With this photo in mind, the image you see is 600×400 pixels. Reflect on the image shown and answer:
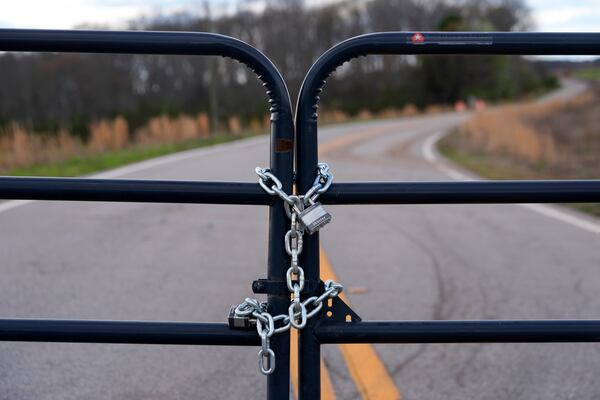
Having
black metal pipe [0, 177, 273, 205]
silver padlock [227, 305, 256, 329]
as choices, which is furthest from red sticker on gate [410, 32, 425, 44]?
silver padlock [227, 305, 256, 329]

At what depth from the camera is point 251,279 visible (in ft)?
19.9

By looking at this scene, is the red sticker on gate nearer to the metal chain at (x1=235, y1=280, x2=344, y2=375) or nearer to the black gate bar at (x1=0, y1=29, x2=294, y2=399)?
the black gate bar at (x1=0, y1=29, x2=294, y2=399)

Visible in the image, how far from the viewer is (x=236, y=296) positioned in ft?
17.7

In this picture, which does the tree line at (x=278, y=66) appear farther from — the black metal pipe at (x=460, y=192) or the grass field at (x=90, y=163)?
the black metal pipe at (x=460, y=192)

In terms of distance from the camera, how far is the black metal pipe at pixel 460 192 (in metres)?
2.22

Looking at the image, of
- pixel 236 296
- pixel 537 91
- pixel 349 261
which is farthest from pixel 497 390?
pixel 537 91

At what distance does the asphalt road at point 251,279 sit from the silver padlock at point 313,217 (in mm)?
1690

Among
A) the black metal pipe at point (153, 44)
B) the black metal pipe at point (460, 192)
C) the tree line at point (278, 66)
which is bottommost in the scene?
the tree line at point (278, 66)

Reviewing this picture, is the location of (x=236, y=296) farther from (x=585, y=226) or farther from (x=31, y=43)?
(x=585, y=226)

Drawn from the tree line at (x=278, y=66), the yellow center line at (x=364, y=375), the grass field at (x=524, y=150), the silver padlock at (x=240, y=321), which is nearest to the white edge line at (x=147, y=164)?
the yellow center line at (x=364, y=375)

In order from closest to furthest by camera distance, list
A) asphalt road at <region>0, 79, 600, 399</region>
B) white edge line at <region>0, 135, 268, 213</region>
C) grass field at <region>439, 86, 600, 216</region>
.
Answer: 1. asphalt road at <region>0, 79, 600, 399</region>
2. white edge line at <region>0, 135, 268, 213</region>
3. grass field at <region>439, 86, 600, 216</region>

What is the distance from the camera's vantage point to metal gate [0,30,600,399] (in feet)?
7.20

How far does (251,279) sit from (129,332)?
3.80 meters

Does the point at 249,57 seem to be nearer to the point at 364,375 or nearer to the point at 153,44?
the point at 153,44
